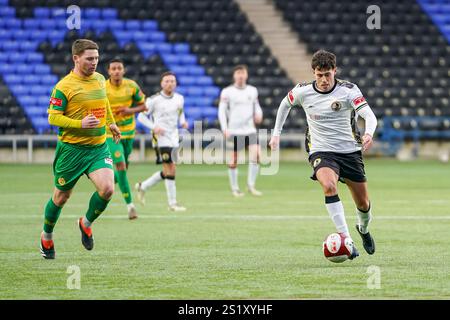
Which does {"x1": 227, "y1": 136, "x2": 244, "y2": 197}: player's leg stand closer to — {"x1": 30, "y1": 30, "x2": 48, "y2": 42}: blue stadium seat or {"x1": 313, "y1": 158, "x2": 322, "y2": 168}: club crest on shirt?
{"x1": 313, "y1": 158, "x2": 322, "y2": 168}: club crest on shirt

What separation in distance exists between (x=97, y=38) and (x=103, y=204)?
22.5 meters

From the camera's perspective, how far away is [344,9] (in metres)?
35.0

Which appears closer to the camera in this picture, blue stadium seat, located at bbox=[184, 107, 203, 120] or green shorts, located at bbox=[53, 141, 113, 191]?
green shorts, located at bbox=[53, 141, 113, 191]

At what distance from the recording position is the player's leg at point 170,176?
16.0 metres

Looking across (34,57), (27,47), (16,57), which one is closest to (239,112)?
(34,57)

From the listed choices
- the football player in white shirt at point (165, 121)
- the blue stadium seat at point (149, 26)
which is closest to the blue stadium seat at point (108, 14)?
the blue stadium seat at point (149, 26)

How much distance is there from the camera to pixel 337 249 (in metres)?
9.25

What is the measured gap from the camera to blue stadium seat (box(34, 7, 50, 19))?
3284 cm

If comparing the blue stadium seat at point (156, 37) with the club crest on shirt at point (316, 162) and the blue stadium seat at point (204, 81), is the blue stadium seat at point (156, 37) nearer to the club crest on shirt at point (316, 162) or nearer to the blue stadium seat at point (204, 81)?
the blue stadium seat at point (204, 81)

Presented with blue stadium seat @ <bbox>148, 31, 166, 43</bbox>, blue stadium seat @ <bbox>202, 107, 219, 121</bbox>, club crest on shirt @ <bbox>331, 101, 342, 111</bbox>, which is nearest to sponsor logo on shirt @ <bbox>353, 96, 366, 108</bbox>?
club crest on shirt @ <bbox>331, 101, 342, 111</bbox>

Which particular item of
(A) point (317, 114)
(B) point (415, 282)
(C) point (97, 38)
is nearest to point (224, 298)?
(B) point (415, 282)

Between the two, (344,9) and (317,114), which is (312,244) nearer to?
(317,114)
